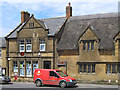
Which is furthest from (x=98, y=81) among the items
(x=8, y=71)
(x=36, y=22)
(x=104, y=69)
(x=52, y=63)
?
(x=8, y=71)

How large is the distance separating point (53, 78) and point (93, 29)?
10.2 metres

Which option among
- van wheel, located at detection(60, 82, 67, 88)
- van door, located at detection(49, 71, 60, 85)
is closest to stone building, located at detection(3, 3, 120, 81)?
van door, located at detection(49, 71, 60, 85)

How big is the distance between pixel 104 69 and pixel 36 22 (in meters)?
12.2

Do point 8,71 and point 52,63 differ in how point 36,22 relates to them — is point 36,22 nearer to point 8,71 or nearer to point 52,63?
point 52,63

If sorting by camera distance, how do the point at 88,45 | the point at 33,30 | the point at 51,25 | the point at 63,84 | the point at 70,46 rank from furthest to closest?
the point at 51,25
the point at 33,30
the point at 70,46
the point at 88,45
the point at 63,84

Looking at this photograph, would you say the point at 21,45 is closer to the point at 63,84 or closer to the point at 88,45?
the point at 88,45

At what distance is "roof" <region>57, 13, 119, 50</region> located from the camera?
2748cm

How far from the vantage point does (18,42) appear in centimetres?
3181

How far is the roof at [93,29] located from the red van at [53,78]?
257 inches

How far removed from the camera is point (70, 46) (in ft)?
94.0

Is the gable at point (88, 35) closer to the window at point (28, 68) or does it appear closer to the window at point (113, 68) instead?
the window at point (113, 68)

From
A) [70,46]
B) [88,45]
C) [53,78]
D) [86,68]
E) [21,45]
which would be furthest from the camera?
[21,45]

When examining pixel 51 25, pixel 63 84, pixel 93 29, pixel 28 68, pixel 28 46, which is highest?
pixel 51 25

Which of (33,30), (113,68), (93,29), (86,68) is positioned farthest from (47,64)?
(113,68)
